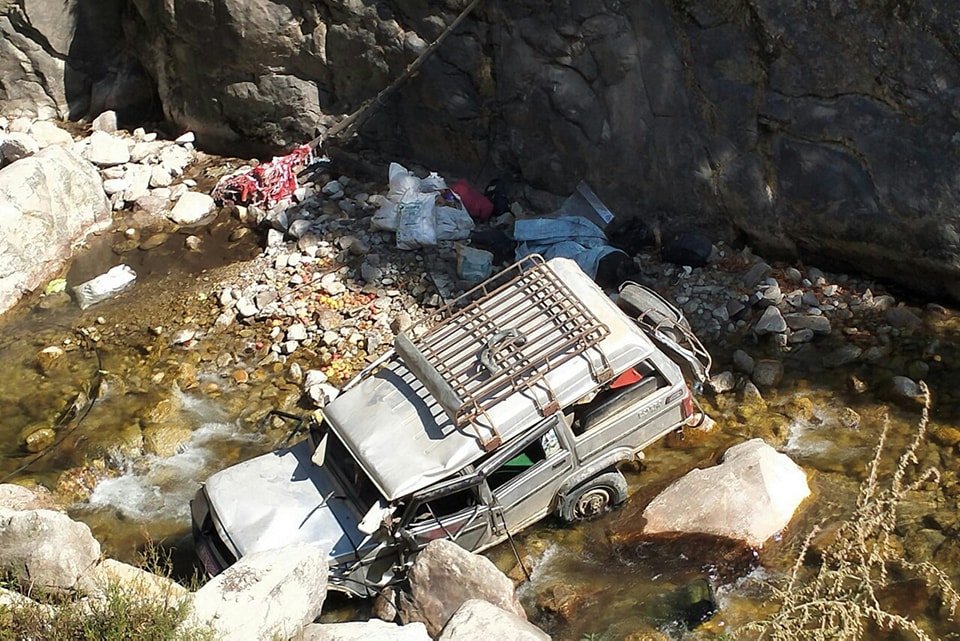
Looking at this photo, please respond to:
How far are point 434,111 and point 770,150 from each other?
4.33m

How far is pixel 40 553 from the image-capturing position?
675 centimetres

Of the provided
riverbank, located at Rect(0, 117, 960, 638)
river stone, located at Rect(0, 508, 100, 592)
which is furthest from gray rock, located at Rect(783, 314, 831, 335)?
river stone, located at Rect(0, 508, 100, 592)

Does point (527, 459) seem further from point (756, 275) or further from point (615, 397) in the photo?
point (756, 275)

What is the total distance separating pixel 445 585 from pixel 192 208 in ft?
25.6

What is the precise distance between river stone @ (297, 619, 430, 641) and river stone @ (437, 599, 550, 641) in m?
0.20

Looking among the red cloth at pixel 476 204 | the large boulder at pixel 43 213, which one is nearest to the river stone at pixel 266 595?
the red cloth at pixel 476 204

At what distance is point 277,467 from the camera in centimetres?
793

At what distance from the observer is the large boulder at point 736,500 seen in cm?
786

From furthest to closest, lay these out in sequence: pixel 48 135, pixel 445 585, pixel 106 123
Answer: pixel 106 123, pixel 48 135, pixel 445 585

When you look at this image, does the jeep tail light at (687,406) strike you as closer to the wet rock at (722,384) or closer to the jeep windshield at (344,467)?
the wet rock at (722,384)

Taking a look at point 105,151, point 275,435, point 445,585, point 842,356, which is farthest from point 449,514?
point 105,151

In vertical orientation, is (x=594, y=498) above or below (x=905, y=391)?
above

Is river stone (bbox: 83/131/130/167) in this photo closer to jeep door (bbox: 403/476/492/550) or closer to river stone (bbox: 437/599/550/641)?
jeep door (bbox: 403/476/492/550)

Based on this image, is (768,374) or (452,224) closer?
(768,374)
